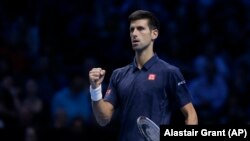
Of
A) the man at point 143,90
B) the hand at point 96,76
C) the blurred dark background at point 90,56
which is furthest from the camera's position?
the blurred dark background at point 90,56

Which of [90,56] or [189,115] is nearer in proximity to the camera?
[189,115]

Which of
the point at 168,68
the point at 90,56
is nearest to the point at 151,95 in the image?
the point at 168,68

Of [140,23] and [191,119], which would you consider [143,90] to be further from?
[140,23]

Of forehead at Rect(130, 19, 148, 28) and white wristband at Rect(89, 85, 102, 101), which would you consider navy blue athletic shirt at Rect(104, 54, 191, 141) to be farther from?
forehead at Rect(130, 19, 148, 28)

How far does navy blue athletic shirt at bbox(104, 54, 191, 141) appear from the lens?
6516 mm

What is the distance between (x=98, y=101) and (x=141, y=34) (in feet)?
2.32

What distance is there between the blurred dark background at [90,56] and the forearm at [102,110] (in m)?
3.30

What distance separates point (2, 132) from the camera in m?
9.75

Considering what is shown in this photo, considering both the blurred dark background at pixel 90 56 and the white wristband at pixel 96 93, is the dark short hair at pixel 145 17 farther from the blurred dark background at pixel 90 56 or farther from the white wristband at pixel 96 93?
the blurred dark background at pixel 90 56

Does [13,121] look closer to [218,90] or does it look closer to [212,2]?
[218,90]

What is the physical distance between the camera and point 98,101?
21.7ft

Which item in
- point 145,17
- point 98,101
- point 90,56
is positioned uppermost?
point 145,17

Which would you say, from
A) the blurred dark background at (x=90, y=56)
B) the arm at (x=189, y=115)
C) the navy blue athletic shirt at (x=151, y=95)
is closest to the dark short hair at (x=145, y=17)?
the navy blue athletic shirt at (x=151, y=95)

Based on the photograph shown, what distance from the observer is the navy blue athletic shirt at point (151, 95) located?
6516mm
